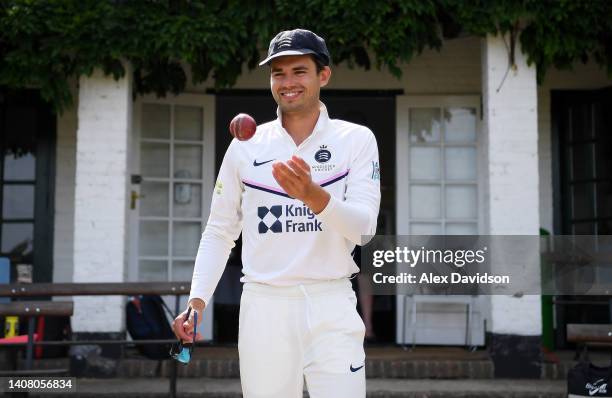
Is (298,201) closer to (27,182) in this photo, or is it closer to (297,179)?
(297,179)

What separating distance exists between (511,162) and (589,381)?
7.42ft

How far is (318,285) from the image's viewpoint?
9.13ft

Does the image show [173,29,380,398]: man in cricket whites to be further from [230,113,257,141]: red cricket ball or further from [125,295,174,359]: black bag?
[125,295,174,359]: black bag

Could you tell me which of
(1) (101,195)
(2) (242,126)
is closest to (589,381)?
(2) (242,126)

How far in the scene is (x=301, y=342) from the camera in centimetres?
276

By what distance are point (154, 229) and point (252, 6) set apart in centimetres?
251

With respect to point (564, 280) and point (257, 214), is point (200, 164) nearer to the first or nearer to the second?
point (564, 280)

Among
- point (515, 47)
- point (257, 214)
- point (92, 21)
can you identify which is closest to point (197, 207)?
point (92, 21)

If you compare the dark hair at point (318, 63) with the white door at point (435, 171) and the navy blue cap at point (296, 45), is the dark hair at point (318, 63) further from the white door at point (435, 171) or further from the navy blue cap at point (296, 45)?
the white door at point (435, 171)

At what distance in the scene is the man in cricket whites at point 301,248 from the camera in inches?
108

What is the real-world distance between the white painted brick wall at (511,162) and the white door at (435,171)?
113 cm

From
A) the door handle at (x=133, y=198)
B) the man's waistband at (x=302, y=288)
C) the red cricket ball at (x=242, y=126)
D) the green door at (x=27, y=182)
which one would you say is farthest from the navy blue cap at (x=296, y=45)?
the green door at (x=27, y=182)

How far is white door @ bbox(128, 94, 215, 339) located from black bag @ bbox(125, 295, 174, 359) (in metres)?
1.03

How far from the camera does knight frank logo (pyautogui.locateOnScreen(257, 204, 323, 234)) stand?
109 inches
